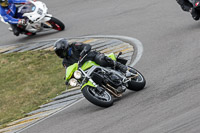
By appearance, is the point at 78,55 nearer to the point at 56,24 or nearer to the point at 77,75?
the point at 77,75

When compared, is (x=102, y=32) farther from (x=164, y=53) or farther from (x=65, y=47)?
(x=65, y=47)

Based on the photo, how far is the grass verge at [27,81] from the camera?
1189 centimetres

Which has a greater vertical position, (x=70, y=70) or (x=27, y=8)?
(x=70, y=70)

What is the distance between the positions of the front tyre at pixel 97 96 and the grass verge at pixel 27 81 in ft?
7.76

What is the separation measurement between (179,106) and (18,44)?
9.96 metres

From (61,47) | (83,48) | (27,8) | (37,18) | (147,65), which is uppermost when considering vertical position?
(61,47)

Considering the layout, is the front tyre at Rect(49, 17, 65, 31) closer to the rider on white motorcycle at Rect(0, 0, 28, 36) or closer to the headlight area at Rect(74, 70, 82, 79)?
the rider on white motorcycle at Rect(0, 0, 28, 36)

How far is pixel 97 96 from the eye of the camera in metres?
9.47

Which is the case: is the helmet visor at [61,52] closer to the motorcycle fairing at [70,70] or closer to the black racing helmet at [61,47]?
the black racing helmet at [61,47]

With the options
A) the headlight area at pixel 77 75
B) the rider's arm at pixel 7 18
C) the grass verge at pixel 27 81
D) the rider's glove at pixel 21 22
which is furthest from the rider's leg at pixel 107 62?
the rider's arm at pixel 7 18

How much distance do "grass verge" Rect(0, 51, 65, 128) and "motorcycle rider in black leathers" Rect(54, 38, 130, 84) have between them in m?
2.02

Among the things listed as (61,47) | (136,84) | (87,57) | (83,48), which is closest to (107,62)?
(87,57)

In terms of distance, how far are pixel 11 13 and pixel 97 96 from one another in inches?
337

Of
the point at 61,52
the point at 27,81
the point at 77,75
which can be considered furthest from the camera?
the point at 27,81
